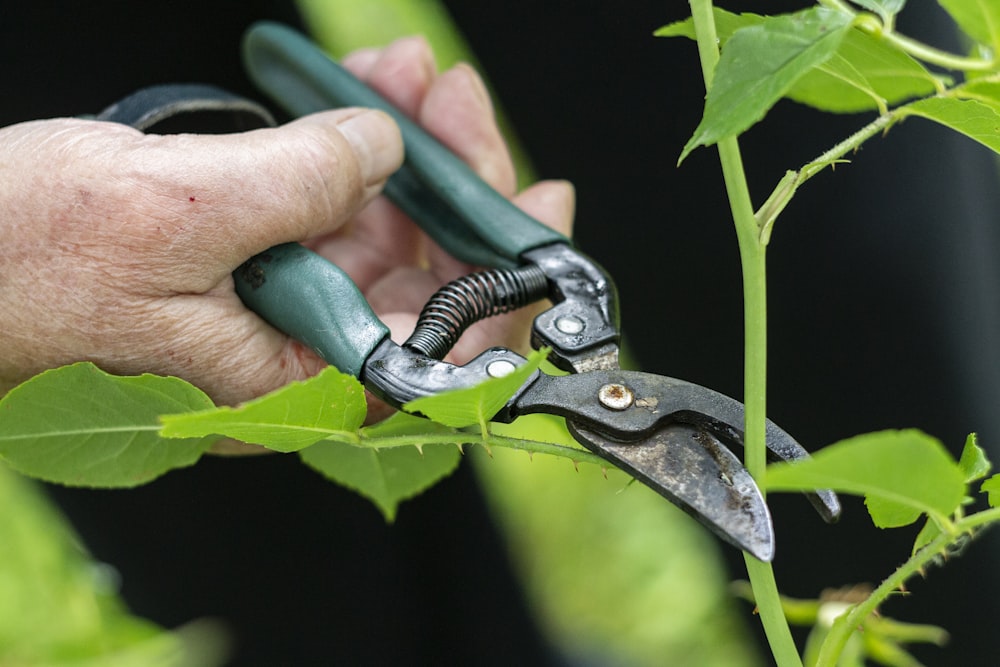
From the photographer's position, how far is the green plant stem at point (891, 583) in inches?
13.8

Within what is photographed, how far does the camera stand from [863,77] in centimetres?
41

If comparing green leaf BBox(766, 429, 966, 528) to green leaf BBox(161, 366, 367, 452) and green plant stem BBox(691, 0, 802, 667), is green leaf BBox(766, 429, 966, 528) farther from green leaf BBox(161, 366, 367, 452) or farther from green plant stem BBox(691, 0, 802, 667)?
green leaf BBox(161, 366, 367, 452)

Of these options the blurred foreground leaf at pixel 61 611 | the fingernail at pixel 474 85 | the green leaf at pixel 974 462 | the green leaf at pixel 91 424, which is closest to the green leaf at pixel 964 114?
the green leaf at pixel 974 462

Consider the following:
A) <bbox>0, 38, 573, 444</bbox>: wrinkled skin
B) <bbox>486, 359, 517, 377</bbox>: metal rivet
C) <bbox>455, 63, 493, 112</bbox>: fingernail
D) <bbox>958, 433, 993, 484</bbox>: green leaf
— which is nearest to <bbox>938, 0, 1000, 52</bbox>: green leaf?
<bbox>958, 433, 993, 484</bbox>: green leaf

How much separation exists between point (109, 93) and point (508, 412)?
641 millimetres

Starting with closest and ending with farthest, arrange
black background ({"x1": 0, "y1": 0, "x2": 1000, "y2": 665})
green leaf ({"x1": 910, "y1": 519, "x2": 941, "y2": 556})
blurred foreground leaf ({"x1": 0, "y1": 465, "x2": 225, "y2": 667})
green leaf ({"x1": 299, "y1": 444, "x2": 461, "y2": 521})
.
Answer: green leaf ({"x1": 910, "y1": 519, "x2": 941, "y2": 556}), green leaf ({"x1": 299, "y1": 444, "x2": 461, "y2": 521}), black background ({"x1": 0, "y1": 0, "x2": 1000, "y2": 665}), blurred foreground leaf ({"x1": 0, "y1": 465, "x2": 225, "y2": 667})

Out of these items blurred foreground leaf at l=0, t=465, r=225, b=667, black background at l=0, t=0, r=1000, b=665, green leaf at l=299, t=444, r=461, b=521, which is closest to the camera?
green leaf at l=299, t=444, r=461, b=521

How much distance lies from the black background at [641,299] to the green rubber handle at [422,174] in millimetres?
193

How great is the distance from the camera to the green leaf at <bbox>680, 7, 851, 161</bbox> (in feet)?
1.06

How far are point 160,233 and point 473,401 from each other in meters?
0.26

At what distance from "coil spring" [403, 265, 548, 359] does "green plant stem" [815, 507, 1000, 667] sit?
9.9 inches

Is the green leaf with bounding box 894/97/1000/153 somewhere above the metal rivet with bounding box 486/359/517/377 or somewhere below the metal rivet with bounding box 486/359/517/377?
above

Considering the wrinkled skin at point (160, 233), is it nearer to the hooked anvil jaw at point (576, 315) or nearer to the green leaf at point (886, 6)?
the hooked anvil jaw at point (576, 315)

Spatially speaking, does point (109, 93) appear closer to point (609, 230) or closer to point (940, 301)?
point (609, 230)
